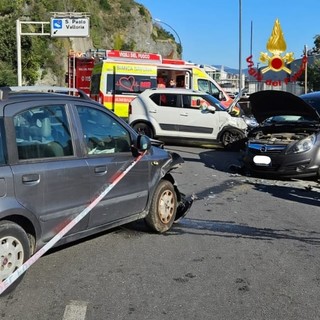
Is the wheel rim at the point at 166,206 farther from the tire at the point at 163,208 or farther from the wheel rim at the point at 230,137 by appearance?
the wheel rim at the point at 230,137

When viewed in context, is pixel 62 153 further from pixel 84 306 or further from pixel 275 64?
pixel 275 64

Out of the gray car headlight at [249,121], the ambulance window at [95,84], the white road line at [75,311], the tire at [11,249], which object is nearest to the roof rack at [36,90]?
the tire at [11,249]

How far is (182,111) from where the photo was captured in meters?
15.4

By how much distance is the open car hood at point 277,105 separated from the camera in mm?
10172

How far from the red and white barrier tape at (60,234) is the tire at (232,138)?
947cm

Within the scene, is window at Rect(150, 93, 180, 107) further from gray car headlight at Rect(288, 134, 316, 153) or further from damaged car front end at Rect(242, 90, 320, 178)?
gray car headlight at Rect(288, 134, 316, 153)

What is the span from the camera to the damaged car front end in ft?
31.8

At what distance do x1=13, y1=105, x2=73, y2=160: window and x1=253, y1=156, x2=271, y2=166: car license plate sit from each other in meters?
6.14

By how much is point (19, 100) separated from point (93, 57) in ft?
66.0

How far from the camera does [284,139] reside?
400 inches

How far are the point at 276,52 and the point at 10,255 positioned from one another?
86.9 feet

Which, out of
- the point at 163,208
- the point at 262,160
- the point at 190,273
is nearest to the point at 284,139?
the point at 262,160

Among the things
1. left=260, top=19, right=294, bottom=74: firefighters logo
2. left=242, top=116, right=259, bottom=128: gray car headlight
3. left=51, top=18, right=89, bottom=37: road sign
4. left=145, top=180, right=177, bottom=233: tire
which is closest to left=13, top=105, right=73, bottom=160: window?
left=145, top=180, right=177, bottom=233: tire

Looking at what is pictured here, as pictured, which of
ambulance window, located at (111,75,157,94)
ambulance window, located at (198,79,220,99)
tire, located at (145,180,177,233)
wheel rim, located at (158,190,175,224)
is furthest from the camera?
ambulance window, located at (198,79,220,99)
